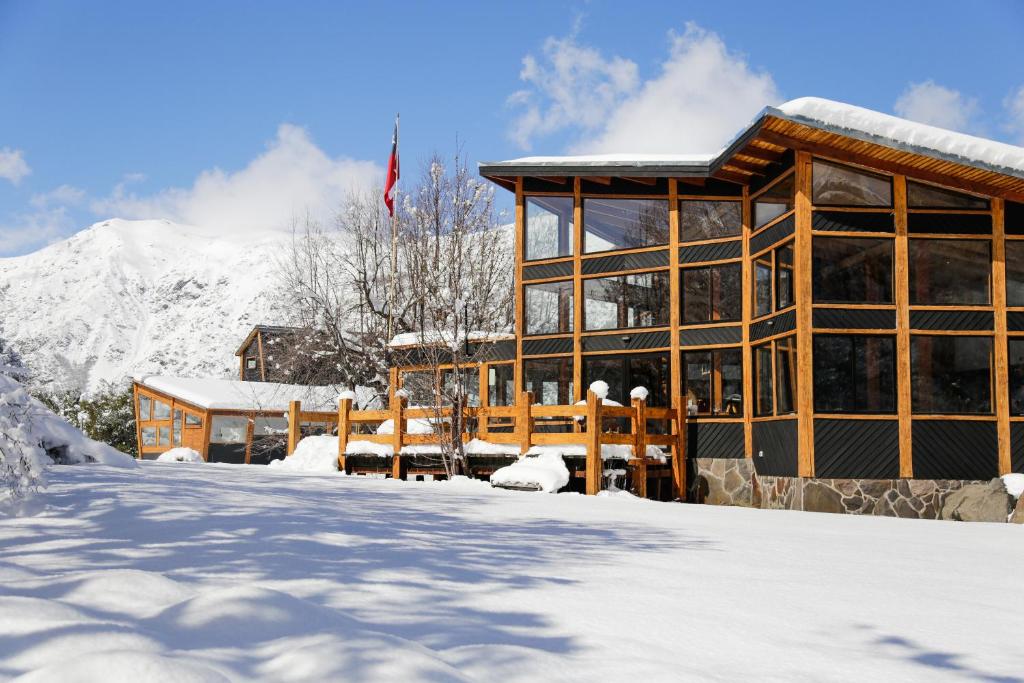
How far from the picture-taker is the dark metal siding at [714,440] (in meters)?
16.9

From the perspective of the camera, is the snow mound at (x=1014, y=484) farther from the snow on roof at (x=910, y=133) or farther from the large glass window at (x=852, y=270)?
the snow on roof at (x=910, y=133)

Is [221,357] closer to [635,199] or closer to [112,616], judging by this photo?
[635,199]

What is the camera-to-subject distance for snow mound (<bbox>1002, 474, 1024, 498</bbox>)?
43.5 feet

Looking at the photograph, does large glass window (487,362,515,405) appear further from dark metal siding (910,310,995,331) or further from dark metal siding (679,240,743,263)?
dark metal siding (910,310,995,331)

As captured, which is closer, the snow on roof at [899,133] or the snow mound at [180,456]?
the snow on roof at [899,133]

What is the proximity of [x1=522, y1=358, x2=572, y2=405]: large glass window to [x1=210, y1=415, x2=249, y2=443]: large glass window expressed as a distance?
13.6 meters

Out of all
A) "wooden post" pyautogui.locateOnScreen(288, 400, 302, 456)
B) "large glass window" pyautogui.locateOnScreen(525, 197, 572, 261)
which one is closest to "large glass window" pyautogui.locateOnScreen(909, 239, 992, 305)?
"large glass window" pyautogui.locateOnScreen(525, 197, 572, 261)

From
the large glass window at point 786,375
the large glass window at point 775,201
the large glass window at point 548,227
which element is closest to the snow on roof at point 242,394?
the large glass window at point 548,227

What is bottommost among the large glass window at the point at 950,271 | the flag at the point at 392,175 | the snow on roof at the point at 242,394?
the snow on roof at the point at 242,394

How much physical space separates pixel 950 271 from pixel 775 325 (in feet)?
9.90

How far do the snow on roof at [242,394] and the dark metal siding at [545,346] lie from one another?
11388 millimetres

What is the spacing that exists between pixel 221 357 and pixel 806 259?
100701mm

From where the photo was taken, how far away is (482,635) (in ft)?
11.7

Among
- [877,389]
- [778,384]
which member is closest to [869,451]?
[877,389]
